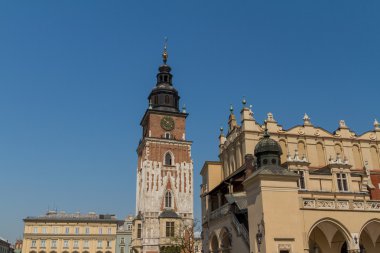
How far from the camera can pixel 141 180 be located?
7125 centimetres

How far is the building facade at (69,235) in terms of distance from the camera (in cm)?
8556

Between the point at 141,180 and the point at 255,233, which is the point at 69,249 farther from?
the point at 255,233

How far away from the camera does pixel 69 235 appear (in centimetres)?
8700

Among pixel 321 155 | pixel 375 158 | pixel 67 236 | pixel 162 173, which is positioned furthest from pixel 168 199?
pixel 375 158

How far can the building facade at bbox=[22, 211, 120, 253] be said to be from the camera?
85562 millimetres

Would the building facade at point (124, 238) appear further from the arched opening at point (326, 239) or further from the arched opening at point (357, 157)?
the arched opening at point (326, 239)

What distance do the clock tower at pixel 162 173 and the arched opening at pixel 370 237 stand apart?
132ft

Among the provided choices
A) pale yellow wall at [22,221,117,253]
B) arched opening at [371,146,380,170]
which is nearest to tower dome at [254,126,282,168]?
arched opening at [371,146,380,170]

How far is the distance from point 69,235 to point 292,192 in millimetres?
74583

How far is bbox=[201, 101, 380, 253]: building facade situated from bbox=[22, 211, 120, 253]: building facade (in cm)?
4912

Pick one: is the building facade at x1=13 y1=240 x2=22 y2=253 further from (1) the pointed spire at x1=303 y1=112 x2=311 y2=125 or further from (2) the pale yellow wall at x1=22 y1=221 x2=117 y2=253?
(1) the pointed spire at x1=303 y1=112 x2=311 y2=125

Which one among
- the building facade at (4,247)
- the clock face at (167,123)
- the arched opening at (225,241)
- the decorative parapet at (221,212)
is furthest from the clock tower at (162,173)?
the building facade at (4,247)

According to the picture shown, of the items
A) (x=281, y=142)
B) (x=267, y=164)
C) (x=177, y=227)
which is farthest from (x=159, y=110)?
(x=267, y=164)

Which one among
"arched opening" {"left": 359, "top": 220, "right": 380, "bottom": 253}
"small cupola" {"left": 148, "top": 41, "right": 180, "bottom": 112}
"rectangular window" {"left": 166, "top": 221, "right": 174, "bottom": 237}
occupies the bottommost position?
"arched opening" {"left": 359, "top": 220, "right": 380, "bottom": 253}
